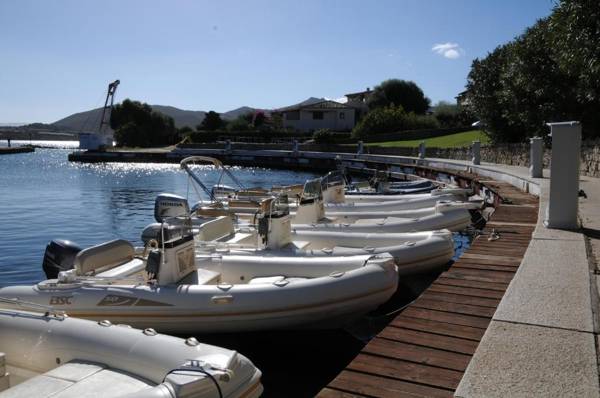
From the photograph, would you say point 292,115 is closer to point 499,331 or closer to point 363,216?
point 363,216

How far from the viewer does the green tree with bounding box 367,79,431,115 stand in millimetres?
65938

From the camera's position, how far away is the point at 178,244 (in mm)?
6898

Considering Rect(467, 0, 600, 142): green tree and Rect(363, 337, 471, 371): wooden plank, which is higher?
Rect(467, 0, 600, 142): green tree

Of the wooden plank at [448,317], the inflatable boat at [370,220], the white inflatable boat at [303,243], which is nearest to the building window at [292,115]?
the inflatable boat at [370,220]

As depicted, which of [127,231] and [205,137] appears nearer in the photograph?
[127,231]

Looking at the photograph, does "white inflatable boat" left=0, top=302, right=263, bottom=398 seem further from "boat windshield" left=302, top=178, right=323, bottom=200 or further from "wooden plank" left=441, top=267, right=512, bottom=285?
"boat windshield" left=302, top=178, right=323, bottom=200

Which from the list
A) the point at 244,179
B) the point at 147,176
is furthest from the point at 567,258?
the point at 147,176

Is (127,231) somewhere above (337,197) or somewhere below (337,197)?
below

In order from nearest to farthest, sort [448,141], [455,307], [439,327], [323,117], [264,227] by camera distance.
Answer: [439,327], [455,307], [264,227], [448,141], [323,117]

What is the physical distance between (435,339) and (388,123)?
4873 centimetres

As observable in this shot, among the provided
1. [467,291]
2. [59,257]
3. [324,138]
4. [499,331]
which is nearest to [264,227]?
[59,257]

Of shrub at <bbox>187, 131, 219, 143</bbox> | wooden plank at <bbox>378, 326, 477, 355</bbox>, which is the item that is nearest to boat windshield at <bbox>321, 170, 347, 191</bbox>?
wooden plank at <bbox>378, 326, 477, 355</bbox>

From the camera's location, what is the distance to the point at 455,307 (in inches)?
180

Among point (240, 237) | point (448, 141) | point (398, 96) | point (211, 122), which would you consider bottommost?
point (240, 237)
